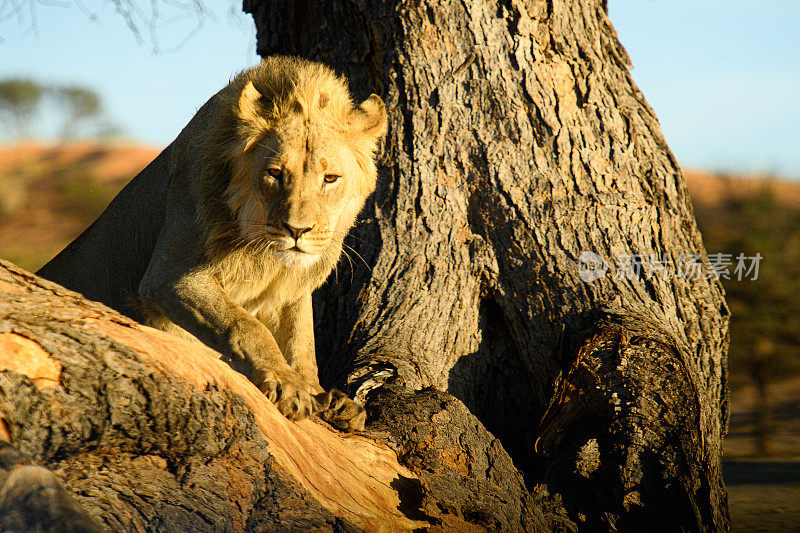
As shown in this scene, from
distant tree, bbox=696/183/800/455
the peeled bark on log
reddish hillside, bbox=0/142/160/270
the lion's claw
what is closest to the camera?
the peeled bark on log

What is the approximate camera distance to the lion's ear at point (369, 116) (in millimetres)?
3914

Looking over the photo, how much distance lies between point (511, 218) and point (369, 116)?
102 centimetres

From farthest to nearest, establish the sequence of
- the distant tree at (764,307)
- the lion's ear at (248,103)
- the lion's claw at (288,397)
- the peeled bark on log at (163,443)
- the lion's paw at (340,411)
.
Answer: the distant tree at (764,307), the lion's ear at (248,103), the lion's paw at (340,411), the lion's claw at (288,397), the peeled bark on log at (163,443)

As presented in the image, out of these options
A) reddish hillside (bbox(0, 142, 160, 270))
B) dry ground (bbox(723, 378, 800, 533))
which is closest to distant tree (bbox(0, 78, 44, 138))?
reddish hillside (bbox(0, 142, 160, 270))

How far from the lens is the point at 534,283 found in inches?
170

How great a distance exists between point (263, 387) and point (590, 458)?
62.8 inches

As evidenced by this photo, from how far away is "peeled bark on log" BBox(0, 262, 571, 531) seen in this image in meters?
A: 2.07

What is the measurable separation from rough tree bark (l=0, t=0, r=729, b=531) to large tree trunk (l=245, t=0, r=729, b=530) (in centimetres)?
1

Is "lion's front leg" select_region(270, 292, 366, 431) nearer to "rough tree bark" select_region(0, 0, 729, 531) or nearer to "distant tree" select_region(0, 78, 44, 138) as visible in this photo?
"rough tree bark" select_region(0, 0, 729, 531)

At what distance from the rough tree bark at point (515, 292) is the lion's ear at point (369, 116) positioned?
1.93 feet

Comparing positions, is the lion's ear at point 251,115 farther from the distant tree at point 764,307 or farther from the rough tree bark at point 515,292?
the distant tree at point 764,307

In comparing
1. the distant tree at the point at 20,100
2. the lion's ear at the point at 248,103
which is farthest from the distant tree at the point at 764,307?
the distant tree at the point at 20,100

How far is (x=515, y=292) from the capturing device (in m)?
4.37

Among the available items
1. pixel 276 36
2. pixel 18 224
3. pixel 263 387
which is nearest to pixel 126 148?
pixel 18 224
